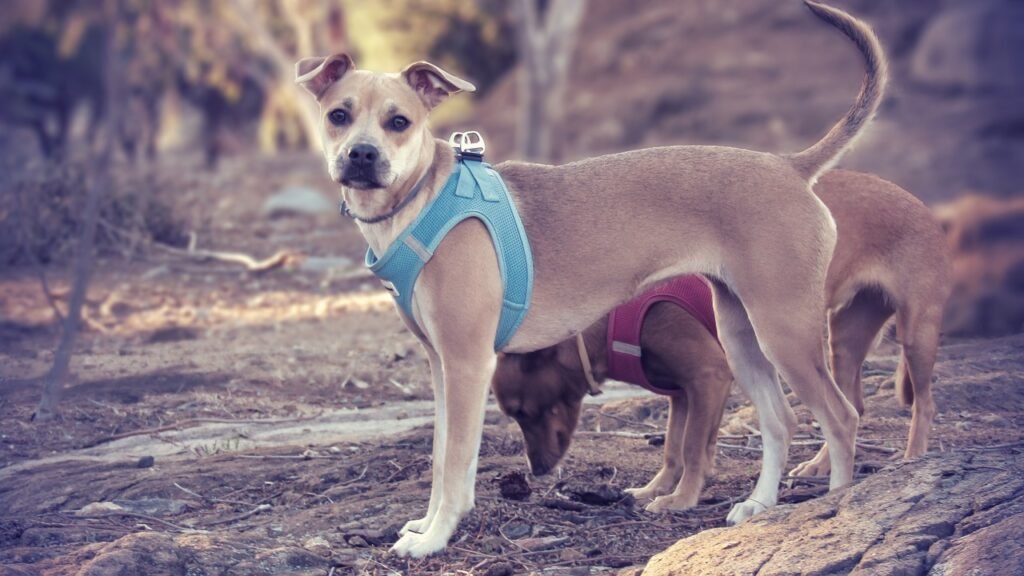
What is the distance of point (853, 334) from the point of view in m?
6.91

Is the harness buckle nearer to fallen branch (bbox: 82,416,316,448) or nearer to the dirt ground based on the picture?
the dirt ground

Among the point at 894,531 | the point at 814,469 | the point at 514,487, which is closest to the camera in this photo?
the point at 894,531

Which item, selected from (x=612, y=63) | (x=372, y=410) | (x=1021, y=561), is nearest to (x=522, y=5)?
(x=612, y=63)

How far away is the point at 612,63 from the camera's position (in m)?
27.5

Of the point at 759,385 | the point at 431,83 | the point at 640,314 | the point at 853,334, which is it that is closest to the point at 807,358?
the point at 759,385

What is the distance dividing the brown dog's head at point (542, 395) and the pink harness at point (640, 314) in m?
0.22

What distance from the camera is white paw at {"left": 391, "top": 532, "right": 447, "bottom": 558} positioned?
5.42m

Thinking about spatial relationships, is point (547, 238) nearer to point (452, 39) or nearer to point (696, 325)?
point (696, 325)

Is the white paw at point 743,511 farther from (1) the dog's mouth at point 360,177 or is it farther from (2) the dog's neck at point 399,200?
(1) the dog's mouth at point 360,177

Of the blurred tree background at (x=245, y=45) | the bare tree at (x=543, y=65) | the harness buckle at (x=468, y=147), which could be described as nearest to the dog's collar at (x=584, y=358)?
the harness buckle at (x=468, y=147)

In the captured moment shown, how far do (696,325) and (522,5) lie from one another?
14.5 m

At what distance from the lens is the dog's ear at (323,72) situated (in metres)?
5.52

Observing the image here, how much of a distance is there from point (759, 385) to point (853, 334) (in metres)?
0.97

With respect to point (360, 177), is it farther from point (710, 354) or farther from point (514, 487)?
point (710, 354)
